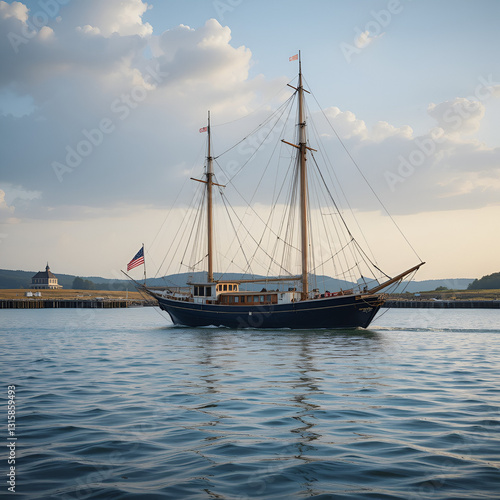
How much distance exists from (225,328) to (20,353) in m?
26.7

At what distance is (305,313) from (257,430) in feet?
122

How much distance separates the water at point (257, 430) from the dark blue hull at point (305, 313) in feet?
73.0

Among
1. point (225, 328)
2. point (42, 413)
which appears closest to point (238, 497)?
point (42, 413)

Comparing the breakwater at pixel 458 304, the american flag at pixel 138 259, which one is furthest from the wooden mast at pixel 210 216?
the breakwater at pixel 458 304

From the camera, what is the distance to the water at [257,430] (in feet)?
28.4

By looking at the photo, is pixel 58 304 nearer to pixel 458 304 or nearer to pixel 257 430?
pixel 458 304

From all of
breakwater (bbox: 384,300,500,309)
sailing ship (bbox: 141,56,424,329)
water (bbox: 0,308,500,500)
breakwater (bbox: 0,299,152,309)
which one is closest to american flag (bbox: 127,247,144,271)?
sailing ship (bbox: 141,56,424,329)

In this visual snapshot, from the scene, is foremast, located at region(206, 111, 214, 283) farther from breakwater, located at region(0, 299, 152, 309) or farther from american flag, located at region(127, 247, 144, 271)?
breakwater, located at region(0, 299, 152, 309)

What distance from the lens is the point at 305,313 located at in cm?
4891

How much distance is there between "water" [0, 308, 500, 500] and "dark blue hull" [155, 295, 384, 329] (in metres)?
22.2

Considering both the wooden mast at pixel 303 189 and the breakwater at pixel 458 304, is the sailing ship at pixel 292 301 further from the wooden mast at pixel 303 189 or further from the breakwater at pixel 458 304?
the breakwater at pixel 458 304

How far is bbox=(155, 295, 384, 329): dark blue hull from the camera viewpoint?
4800cm

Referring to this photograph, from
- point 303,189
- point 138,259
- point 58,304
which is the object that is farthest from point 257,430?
point 58,304

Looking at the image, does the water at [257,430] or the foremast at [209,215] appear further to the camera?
the foremast at [209,215]
